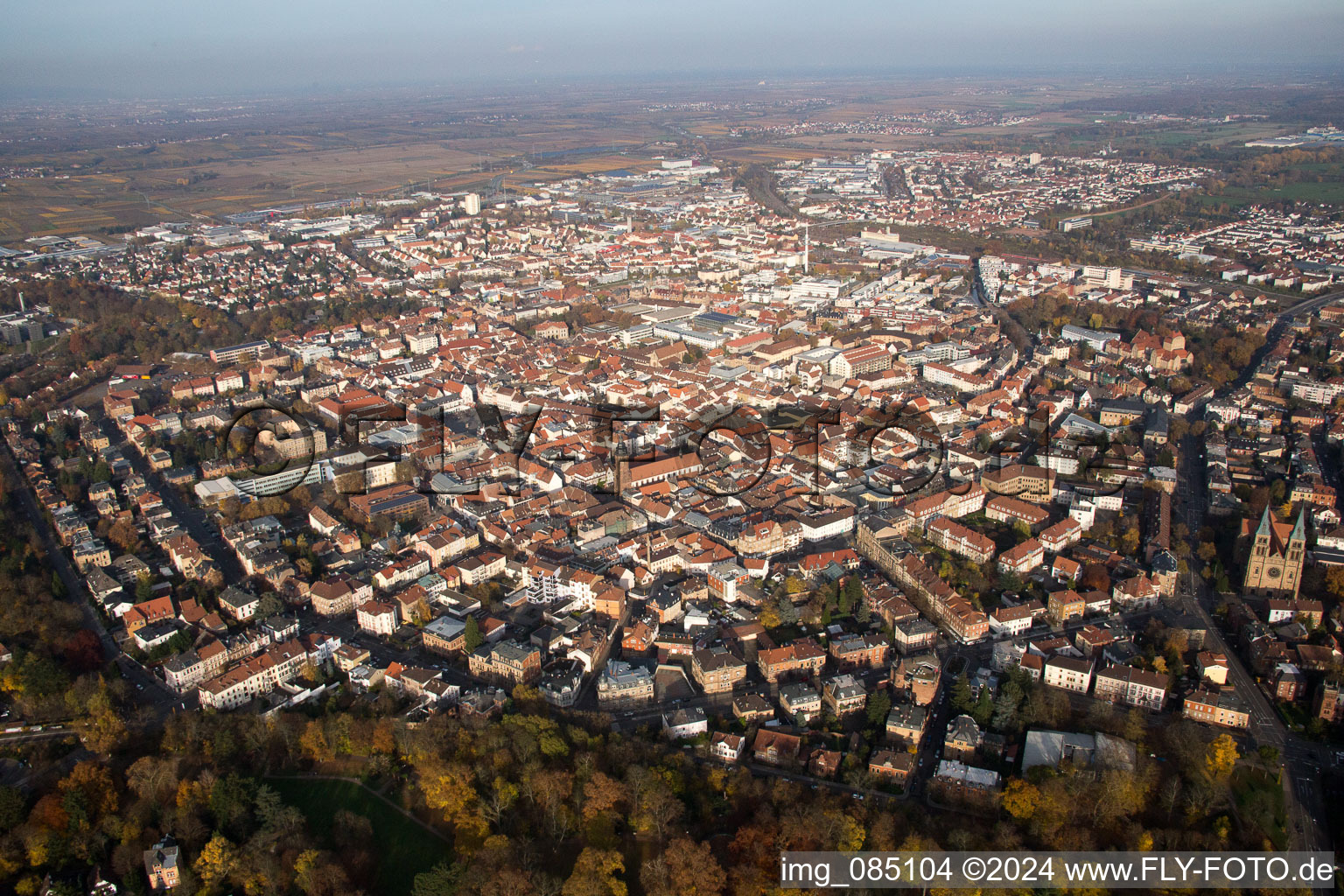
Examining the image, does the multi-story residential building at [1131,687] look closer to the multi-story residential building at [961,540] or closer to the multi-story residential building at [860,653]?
the multi-story residential building at [860,653]

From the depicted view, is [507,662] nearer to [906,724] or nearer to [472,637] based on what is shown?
[472,637]

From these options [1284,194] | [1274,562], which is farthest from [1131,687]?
[1284,194]

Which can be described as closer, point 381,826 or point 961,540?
point 381,826

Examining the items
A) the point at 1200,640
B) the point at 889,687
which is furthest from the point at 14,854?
the point at 1200,640

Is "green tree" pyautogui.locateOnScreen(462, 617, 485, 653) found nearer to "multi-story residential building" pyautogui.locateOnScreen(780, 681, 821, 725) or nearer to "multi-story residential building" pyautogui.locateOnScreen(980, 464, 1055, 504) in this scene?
"multi-story residential building" pyautogui.locateOnScreen(780, 681, 821, 725)

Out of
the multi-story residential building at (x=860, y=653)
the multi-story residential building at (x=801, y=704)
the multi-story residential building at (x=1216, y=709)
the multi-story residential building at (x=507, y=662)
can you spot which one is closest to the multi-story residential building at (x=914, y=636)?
the multi-story residential building at (x=860, y=653)

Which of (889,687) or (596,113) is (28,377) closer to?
(889,687)
